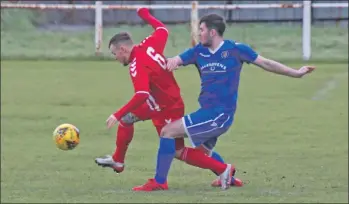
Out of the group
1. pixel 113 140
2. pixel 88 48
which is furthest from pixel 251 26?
pixel 113 140

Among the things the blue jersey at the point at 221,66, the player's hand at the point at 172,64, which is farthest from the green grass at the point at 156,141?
the player's hand at the point at 172,64

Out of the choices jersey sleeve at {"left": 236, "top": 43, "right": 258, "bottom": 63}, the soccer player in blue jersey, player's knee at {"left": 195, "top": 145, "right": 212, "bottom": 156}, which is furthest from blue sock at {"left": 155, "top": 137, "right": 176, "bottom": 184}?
jersey sleeve at {"left": 236, "top": 43, "right": 258, "bottom": 63}

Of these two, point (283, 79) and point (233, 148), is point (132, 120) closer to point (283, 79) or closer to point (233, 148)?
point (233, 148)

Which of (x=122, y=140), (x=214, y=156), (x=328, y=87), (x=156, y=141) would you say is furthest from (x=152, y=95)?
(x=328, y=87)

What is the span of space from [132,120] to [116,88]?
28.3 feet

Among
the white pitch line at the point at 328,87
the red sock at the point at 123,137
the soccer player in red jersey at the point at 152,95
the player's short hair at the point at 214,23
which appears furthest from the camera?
the white pitch line at the point at 328,87

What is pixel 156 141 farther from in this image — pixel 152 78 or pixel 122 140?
pixel 152 78

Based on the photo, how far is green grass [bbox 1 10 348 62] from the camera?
2408 centimetres

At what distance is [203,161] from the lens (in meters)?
10.2

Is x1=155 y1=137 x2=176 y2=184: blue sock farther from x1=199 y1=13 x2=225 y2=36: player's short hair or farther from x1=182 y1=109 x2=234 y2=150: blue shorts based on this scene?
x1=199 y1=13 x2=225 y2=36: player's short hair

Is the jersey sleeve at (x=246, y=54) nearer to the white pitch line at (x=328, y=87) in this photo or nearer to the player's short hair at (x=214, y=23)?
the player's short hair at (x=214, y=23)

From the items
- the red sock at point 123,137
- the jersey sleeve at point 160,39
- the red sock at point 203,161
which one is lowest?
the red sock at point 203,161

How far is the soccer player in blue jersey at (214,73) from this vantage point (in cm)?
969

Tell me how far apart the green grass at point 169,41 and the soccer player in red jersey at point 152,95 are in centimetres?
1268
